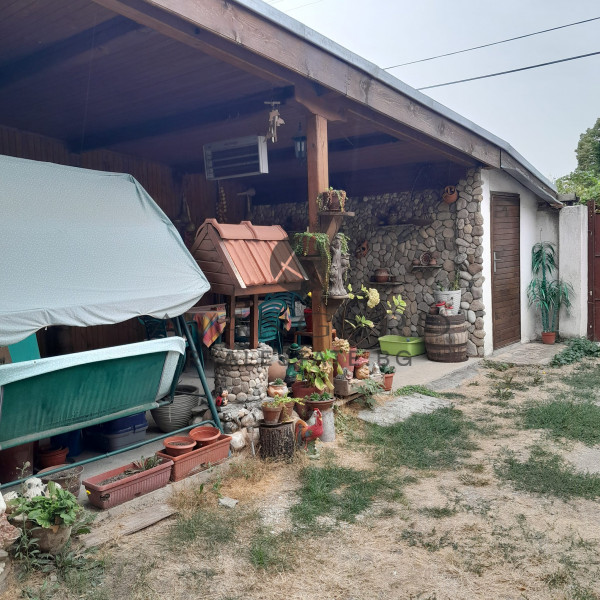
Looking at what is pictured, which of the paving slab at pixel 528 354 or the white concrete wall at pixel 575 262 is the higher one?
the white concrete wall at pixel 575 262

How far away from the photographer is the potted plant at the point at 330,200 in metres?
4.43

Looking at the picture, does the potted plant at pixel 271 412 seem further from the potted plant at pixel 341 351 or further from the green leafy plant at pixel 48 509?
the green leafy plant at pixel 48 509

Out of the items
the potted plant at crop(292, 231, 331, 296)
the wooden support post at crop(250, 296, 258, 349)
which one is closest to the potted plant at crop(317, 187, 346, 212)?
the potted plant at crop(292, 231, 331, 296)

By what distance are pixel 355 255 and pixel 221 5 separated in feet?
18.2

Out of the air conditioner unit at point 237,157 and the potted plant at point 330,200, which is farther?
the air conditioner unit at point 237,157

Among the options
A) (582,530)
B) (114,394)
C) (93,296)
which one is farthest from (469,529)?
(93,296)

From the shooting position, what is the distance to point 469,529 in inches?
114

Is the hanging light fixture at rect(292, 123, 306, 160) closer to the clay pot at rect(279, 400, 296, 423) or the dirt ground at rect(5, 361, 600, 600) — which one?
the clay pot at rect(279, 400, 296, 423)

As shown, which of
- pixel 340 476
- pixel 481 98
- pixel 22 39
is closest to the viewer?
pixel 340 476

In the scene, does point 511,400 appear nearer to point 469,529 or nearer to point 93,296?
point 469,529

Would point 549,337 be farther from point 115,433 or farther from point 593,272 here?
point 115,433

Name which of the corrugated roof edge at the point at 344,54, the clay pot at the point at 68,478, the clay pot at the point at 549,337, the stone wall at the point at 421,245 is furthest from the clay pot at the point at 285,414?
the clay pot at the point at 549,337

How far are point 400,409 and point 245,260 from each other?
6.94 feet

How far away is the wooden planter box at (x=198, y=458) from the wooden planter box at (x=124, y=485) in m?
0.06
